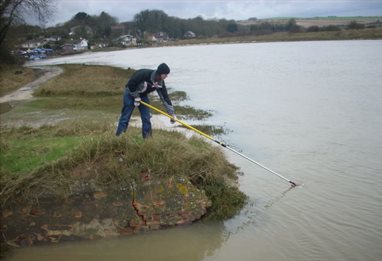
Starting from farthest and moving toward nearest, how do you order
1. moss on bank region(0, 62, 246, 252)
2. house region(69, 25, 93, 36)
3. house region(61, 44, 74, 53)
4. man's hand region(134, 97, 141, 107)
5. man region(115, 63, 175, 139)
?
house region(69, 25, 93, 36) → house region(61, 44, 74, 53) → man's hand region(134, 97, 141, 107) → man region(115, 63, 175, 139) → moss on bank region(0, 62, 246, 252)

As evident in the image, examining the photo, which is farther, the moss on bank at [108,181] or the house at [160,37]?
the house at [160,37]

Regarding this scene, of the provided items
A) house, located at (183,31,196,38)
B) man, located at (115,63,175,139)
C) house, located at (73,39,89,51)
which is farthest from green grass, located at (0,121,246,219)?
house, located at (183,31,196,38)

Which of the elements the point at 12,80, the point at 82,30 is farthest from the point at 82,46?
the point at 12,80

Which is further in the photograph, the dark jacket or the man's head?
the dark jacket

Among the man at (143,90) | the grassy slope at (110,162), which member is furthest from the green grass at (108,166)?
the man at (143,90)

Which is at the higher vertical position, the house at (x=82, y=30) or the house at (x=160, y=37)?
the house at (x=82, y=30)

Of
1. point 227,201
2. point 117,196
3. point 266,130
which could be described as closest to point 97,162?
point 117,196

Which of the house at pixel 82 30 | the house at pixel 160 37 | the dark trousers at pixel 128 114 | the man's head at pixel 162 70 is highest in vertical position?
the man's head at pixel 162 70

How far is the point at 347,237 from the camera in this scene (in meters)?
7.11

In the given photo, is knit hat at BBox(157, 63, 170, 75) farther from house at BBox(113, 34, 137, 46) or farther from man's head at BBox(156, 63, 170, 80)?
house at BBox(113, 34, 137, 46)

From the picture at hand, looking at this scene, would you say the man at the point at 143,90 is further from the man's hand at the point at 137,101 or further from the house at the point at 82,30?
the house at the point at 82,30

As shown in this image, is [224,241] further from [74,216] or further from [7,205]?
[7,205]

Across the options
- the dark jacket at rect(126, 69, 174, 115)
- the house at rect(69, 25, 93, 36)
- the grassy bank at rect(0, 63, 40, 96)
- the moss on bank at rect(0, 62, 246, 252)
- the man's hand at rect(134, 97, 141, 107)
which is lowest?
the house at rect(69, 25, 93, 36)

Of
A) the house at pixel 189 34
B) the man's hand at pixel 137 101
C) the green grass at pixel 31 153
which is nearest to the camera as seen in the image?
the green grass at pixel 31 153
